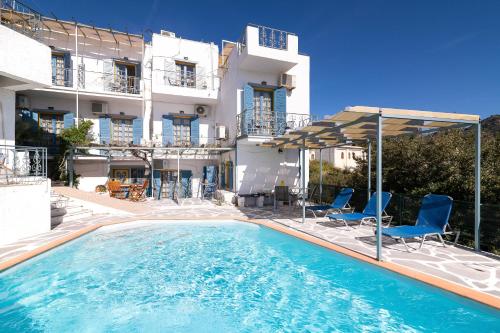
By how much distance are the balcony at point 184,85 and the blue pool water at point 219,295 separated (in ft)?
33.8

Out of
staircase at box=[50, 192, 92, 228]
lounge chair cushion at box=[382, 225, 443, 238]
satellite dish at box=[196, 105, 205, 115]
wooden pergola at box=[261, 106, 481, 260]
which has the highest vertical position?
satellite dish at box=[196, 105, 205, 115]

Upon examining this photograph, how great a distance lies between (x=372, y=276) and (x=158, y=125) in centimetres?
1443

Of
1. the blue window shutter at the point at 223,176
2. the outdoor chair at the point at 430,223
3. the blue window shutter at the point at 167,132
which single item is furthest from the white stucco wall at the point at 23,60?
the outdoor chair at the point at 430,223

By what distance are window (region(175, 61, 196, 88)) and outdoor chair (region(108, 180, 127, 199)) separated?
7.06 meters

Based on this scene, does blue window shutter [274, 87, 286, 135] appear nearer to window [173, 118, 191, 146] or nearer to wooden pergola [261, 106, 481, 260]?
window [173, 118, 191, 146]

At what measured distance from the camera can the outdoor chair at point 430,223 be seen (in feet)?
19.9

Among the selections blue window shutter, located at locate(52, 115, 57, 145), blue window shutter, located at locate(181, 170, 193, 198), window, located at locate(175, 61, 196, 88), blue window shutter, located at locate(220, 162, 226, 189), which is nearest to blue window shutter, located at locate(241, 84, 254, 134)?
blue window shutter, located at locate(220, 162, 226, 189)

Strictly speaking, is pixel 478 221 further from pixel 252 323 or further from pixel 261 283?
pixel 252 323

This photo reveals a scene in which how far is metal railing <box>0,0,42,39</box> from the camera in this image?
10.0 m

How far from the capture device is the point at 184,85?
16.5 metres

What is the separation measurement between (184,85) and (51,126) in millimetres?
7763

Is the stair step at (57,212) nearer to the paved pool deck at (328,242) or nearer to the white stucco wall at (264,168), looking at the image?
the paved pool deck at (328,242)

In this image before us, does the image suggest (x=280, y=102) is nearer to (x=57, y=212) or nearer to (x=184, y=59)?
(x=184, y=59)

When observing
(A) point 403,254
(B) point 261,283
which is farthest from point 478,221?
(B) point 261,283
